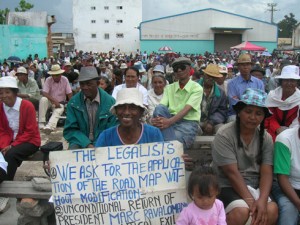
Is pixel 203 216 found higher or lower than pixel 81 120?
lower

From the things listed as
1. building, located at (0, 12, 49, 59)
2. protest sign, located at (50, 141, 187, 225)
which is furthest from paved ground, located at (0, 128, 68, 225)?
building, located at (0, 12, 49, 59)

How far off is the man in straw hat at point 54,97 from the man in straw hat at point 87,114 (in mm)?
3895

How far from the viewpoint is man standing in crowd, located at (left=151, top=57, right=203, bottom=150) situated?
4742 mm

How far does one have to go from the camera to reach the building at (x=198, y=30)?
1907 inches

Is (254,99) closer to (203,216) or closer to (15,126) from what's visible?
(203,216)

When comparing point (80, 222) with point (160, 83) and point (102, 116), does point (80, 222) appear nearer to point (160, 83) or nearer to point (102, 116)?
point (102, 116)

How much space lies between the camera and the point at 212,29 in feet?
161

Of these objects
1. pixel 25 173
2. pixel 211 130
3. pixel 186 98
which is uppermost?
pixel 186 98

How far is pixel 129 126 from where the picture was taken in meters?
3.20

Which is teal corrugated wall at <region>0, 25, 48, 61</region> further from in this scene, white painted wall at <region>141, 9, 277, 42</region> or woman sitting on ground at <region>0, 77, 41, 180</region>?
woman sitting on ground at <region>0, 77, 41, 180</region>

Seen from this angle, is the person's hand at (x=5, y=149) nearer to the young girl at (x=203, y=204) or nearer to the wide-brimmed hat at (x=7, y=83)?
the wide-brimmed hat at (x=7, y=83)

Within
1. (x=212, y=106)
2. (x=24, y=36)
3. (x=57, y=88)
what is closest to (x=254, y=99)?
(x=212, y=106)


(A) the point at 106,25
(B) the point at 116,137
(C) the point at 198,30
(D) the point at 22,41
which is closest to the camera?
(B) the point at 116,137

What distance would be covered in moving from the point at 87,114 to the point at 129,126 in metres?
1.13
